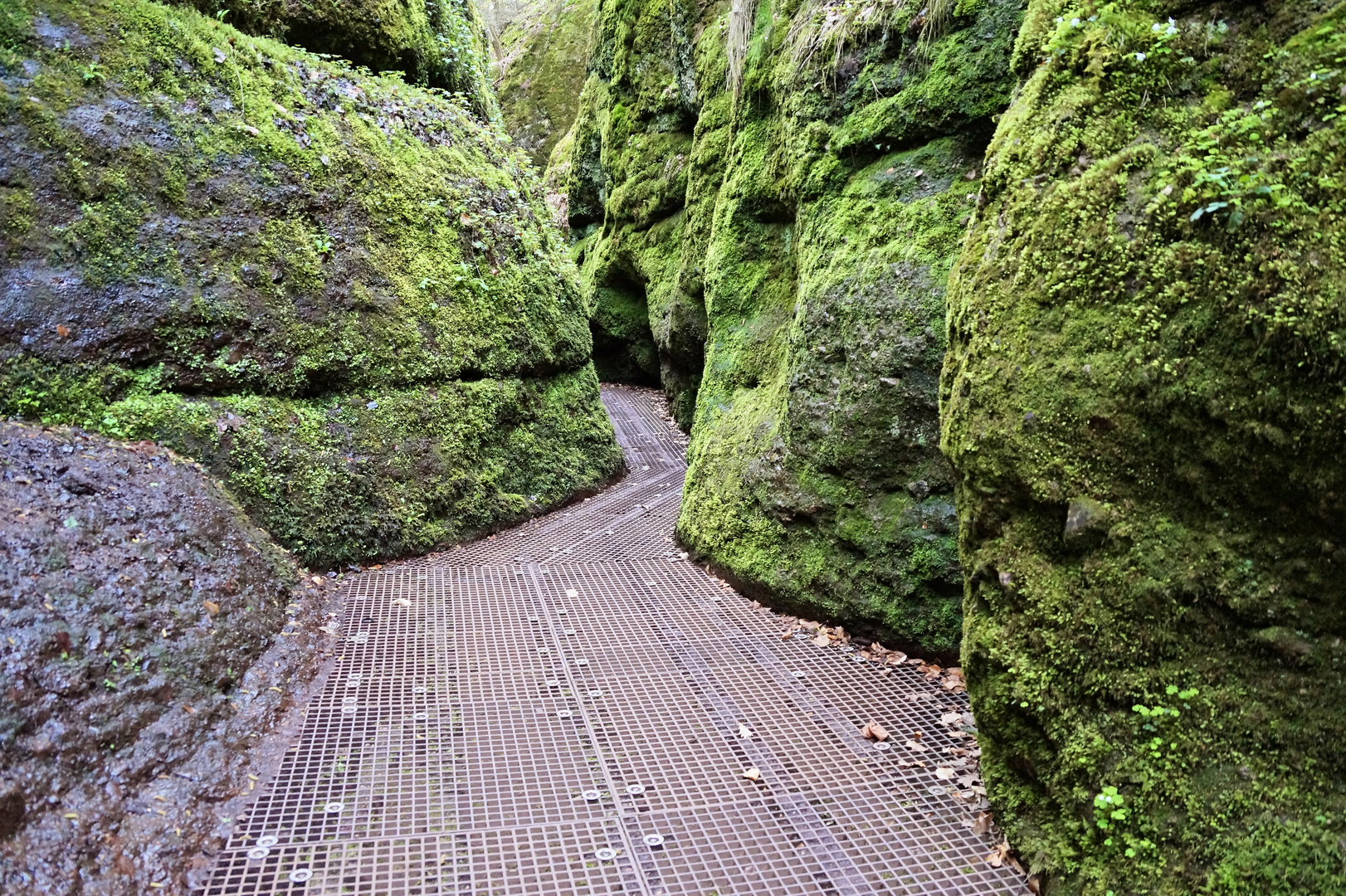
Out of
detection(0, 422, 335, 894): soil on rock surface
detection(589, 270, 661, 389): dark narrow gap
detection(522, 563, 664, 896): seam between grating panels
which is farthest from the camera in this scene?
detection(589, 270, 661, 389): dark narrow gap

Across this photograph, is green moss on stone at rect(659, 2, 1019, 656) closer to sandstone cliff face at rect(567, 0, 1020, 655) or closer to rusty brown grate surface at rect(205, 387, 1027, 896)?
sandstone cliff face at rect(567, 0, 1020, 655)

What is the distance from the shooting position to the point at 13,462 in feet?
13.7

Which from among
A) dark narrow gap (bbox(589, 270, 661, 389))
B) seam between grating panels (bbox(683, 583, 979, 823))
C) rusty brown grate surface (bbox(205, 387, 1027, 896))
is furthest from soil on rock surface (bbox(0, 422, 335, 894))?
dark narrow gap (bbox(589, 270, 661, 389))

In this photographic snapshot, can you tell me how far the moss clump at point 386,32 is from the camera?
7516mm

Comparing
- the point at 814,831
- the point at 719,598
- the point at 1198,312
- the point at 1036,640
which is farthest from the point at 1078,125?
the point at 719,598

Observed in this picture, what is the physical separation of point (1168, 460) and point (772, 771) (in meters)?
2.28

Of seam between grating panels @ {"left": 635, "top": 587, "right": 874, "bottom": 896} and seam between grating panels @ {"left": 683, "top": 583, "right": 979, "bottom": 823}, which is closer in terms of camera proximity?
seam between grating panels @ {"left": 635, "top": 587, "right": 874, "bottom": 896}

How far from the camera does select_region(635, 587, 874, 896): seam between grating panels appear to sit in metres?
3.12

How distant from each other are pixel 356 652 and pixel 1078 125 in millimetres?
4784

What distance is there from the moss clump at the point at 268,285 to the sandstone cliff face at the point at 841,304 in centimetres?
238

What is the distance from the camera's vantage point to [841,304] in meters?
5.63

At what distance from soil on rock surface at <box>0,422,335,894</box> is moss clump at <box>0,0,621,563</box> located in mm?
714

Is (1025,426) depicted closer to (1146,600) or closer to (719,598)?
(1146,600)

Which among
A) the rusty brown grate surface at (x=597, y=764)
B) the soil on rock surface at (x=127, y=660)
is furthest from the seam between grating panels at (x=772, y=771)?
the soil on rock surface at (x=127, y=660)
